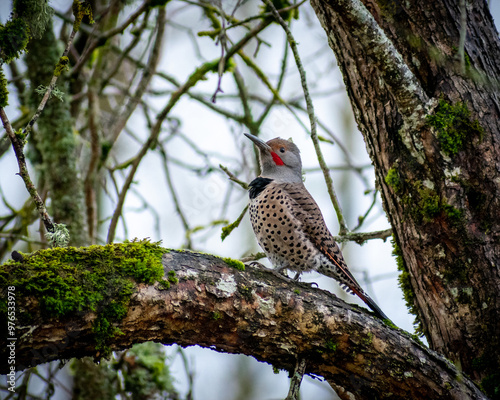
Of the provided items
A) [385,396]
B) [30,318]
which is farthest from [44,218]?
[385,396]

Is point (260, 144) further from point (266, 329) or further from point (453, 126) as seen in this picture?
point (266, 329)

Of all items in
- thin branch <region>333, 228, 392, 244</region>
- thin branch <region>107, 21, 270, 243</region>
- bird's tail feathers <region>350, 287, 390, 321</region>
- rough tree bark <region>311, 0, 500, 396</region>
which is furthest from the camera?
thin branch <region>107, 21, 270, 243</region>

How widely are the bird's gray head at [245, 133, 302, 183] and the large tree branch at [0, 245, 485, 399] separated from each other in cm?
210

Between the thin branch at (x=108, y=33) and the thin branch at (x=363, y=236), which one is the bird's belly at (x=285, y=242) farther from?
the thin branch at (x=108, y=33)

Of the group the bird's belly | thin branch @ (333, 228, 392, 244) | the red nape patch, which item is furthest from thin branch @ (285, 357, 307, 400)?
the red nape patch

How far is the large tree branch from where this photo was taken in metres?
2.28

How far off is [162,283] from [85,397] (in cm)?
280

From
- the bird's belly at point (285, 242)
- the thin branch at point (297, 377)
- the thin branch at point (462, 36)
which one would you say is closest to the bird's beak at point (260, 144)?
the bird's belly at point (285, 242)

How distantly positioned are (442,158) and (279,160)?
1.98 metres

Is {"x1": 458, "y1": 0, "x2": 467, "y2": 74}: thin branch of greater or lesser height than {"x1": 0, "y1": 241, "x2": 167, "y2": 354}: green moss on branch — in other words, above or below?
above

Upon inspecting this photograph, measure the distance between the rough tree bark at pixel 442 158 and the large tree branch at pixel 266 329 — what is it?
47 cm

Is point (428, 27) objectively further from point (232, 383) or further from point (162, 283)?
point (232, 383)

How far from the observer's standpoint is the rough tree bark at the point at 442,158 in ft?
10.1

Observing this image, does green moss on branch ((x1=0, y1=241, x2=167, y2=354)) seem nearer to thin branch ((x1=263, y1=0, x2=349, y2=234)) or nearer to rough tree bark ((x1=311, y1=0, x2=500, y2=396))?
thin branch ((x1=263, y1=0, x2=349, y2=234))
